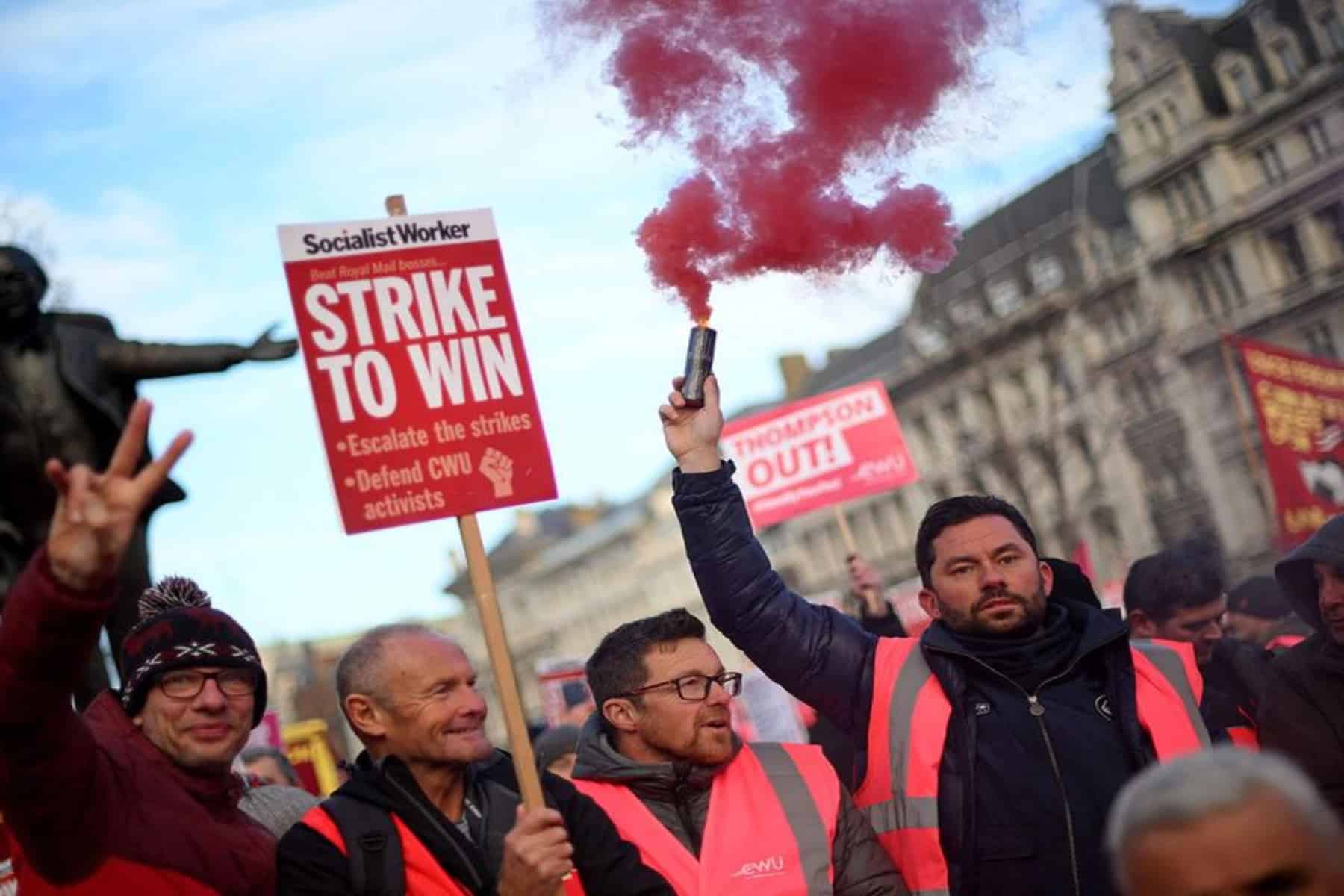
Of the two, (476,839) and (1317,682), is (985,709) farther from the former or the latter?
(476,839)

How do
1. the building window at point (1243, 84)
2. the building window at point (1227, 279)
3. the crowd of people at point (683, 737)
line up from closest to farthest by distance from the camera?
the crowd of people at point (683, 737), the building window at point (1243, 84), the building window at point (1227, 279)

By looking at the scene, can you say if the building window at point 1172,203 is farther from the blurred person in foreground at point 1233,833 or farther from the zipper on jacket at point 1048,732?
the blurred person in foreground at point 1233,833

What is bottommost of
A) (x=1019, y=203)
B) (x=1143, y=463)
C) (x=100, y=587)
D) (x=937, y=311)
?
(x=100, y=587)

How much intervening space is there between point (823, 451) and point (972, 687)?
324 inches

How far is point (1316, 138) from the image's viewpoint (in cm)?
4544

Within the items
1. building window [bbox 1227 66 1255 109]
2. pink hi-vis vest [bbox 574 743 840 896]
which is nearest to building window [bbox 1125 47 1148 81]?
building window [bbox 1227 66 1255 109]

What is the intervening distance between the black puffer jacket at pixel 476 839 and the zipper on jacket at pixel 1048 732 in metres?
0.98

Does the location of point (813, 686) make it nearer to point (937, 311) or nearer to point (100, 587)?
point (100, 587)

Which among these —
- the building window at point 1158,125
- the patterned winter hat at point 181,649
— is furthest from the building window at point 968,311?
the patterned winter hat at point 181,649

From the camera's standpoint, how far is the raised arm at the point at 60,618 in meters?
3.31

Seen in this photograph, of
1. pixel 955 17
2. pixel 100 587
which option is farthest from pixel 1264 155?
pixel 100 587

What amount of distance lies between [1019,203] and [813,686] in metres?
52.4

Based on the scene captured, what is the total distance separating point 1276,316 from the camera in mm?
45906

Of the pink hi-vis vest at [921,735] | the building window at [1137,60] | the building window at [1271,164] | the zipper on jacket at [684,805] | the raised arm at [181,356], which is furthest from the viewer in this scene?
the building window at [1137,60]
